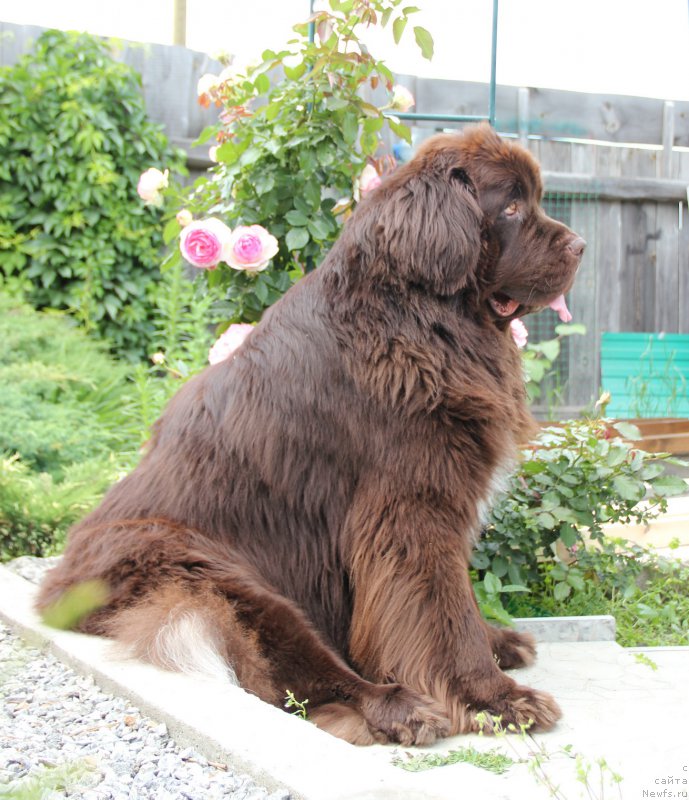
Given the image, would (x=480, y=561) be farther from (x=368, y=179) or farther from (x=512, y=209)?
(x=368, y=179)

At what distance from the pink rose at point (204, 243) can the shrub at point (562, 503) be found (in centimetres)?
165

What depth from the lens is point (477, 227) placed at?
280 cm

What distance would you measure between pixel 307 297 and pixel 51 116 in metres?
5.17

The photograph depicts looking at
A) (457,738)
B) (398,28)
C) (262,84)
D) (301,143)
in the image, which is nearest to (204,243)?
(301,143)

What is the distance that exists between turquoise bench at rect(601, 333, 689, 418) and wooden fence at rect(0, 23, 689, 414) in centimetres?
14

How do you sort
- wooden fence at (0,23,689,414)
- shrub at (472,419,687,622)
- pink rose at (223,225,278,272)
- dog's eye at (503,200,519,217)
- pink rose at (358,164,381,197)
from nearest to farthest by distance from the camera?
dog's eye at (503,200,519,217)
shrub at (472,419,687,622)
pink rose at (223,225,278,272)
pink rose at (358,164,381,197)
wooden fence at (0,23,689,414)

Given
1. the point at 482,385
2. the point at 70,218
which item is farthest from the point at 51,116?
the point at 482,385

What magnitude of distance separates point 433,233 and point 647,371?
5478mm

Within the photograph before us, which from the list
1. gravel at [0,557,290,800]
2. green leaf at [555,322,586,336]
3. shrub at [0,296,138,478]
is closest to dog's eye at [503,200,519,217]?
gravel at [0,557,290,800]

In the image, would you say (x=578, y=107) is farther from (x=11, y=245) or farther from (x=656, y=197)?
(x=11, y=245)

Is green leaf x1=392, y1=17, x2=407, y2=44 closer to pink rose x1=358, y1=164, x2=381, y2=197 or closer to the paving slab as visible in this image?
pink rose x1=358, y1=164, x2=381, y2=197

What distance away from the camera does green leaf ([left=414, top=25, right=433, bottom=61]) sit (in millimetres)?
3959

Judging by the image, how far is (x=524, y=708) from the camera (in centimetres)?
253

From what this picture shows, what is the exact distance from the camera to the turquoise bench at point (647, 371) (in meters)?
7.30
